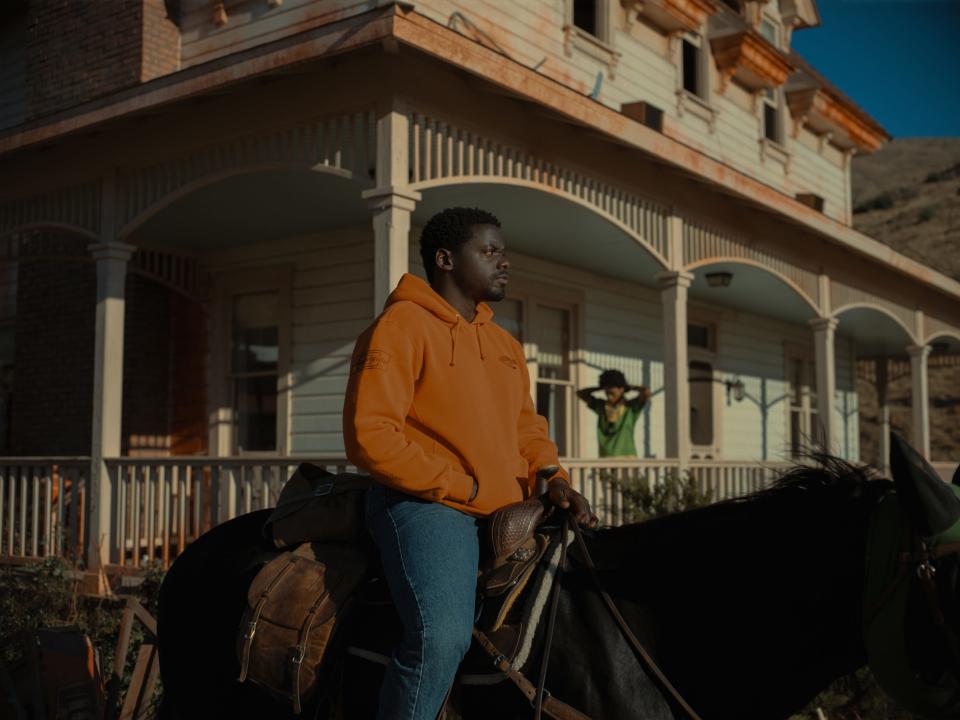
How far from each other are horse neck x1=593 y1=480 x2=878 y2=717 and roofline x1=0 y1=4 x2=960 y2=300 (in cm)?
465

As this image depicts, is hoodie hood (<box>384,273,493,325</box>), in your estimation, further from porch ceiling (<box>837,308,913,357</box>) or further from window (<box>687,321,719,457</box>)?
porch ceiling (<box>837,308,913,357</box>)

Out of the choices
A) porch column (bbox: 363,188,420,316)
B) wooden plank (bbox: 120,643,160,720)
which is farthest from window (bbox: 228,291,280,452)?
wooden plank (bbox: 120,643,160,720)

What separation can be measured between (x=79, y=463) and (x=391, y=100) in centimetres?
426

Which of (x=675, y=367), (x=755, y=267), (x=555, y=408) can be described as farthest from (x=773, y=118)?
(x=675, y=367)

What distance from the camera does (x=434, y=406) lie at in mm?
2928

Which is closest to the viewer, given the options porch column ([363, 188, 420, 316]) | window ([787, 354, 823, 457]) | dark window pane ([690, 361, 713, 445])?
Answer: porch column ([363, 188, 420, 316])

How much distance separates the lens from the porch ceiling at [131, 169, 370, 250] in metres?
8.28

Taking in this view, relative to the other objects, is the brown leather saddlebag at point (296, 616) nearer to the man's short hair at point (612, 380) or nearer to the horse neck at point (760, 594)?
the horse neck at point (760, 594)

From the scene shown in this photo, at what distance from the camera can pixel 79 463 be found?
8.55 m

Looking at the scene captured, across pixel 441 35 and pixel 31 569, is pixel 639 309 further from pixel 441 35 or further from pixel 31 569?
pixel 31 569

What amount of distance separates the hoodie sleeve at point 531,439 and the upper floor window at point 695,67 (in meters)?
11.6

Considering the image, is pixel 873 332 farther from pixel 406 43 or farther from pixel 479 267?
pixel 479 267

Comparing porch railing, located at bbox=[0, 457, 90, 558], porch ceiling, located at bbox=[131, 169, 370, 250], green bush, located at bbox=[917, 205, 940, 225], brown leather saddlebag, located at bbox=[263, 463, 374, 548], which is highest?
green bush, located at bbox=[917, 205, 940, 225]

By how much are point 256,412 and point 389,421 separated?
327 inches
